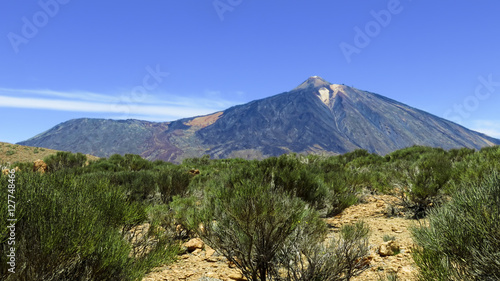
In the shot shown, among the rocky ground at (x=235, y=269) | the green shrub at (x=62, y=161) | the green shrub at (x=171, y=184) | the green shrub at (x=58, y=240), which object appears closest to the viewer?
the green shrub at (x=58, y=240)

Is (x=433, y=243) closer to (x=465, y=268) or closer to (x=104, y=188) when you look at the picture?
(x=465, y=268)

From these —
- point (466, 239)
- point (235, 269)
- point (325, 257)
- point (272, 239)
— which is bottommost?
point (235, 269)

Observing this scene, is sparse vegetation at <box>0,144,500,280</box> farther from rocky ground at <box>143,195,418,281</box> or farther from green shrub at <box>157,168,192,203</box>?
green shrub at <box>157,168,192,203</box>

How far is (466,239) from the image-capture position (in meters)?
2.99

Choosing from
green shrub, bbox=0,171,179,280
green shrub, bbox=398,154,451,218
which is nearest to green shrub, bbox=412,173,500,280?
green shrub, bbox=0,171,179,280

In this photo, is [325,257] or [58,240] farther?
[325,257]

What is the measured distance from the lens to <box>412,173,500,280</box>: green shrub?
2.81 meters

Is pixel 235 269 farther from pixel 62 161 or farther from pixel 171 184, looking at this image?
pixel 62 161

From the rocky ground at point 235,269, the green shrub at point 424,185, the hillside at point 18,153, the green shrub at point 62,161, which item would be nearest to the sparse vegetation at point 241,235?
the rocky ground at point 235,269

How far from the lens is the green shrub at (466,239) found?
2807 mm

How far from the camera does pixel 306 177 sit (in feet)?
26.8

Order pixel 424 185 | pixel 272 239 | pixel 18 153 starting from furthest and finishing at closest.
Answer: pixel 18 153, pixel 424 185, pixel 272 239

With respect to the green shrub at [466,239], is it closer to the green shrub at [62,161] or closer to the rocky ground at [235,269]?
the rocky ground at [235,269]

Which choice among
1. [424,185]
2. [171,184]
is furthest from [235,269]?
[171,184]
